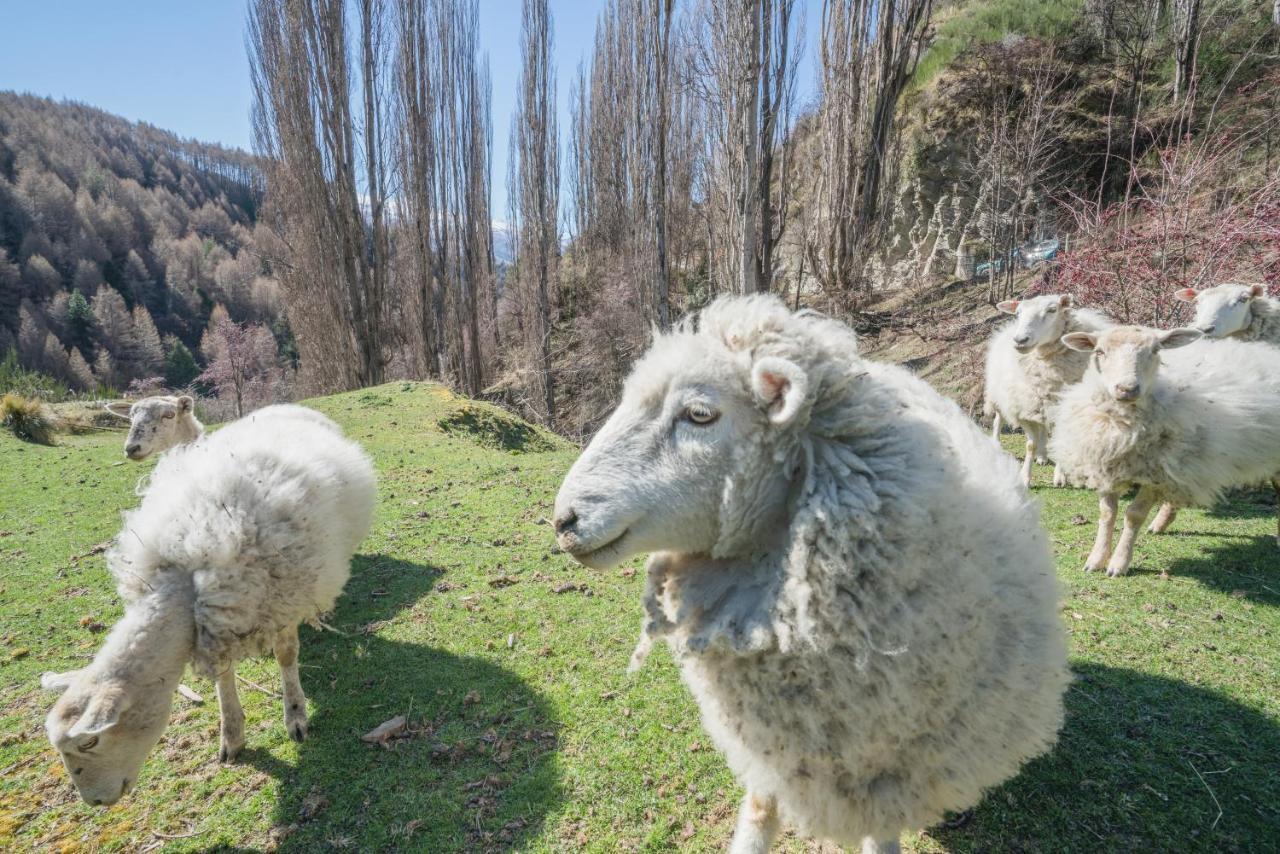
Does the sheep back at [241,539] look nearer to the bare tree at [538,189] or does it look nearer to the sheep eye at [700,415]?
the sheep eye at [700,415]

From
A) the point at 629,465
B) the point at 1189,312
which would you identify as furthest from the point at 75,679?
the point at 1189,312

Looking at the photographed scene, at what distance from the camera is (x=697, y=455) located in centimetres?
158

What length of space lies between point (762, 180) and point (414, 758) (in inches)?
303

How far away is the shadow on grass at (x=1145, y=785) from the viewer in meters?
2.11

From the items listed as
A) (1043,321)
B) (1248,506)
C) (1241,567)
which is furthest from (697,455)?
(1248,506)

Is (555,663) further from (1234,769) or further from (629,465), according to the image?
(1234,769)

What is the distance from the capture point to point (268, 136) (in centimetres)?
1556

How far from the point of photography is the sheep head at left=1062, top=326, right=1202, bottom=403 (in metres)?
3.61

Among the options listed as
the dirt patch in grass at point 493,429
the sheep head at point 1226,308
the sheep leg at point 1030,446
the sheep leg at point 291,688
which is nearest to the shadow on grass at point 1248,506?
the sheep leg at point 1030,446

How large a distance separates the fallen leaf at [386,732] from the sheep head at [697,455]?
7.01ft

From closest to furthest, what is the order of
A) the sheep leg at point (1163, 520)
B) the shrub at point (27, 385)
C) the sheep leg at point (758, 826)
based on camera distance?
the sheep leg at point (758, 826) < the sheep leg at point (1163, 520) < the shrub at point (27, 385)

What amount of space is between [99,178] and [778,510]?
7143 centimetres

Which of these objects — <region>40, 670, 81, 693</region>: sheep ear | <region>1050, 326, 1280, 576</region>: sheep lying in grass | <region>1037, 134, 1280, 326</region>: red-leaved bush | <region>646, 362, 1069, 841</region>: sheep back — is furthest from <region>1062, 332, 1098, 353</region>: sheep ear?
<region>40, 670, 81, 693</region>: sheep ear

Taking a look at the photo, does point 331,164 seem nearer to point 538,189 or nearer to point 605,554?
point 538,189
